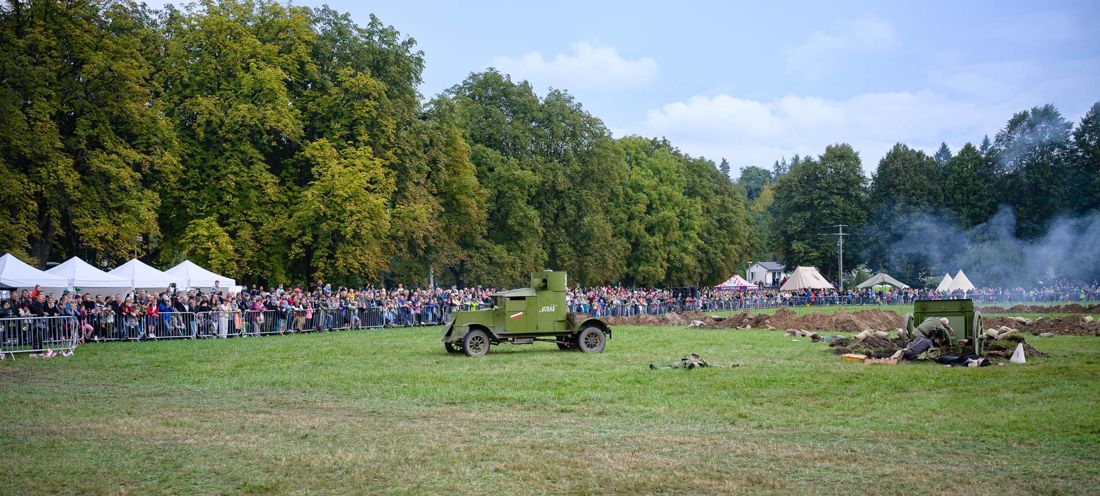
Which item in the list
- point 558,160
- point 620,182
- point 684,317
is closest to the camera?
point 684,317

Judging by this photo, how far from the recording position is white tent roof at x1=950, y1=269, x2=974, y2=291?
205 feet

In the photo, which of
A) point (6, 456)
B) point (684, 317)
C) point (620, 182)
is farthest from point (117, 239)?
point (620, 182)

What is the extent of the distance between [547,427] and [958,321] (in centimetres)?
1367

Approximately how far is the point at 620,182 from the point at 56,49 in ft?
142

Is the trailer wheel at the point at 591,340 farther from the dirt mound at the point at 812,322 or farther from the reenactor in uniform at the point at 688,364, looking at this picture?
the dirt mound at the point at 812,322

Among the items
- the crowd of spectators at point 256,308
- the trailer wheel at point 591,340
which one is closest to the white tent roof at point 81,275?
the crowd of spectators at point 256,308

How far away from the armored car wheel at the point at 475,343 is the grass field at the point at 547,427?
2186 millimetres

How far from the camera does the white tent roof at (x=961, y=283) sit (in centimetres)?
6241

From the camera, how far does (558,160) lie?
62.7m

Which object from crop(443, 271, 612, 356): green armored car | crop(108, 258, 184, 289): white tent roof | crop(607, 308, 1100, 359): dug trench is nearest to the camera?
crop(607, 308, 1100, 359): dug trench

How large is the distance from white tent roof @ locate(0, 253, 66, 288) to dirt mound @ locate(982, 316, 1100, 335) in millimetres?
33150

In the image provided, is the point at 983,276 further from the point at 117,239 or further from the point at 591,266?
the point at 117,239

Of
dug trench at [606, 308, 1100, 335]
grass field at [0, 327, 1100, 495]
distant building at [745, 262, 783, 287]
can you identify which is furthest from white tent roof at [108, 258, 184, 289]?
distant building at [745, 262, 783, 287]

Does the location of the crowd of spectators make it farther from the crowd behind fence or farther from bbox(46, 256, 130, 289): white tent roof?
bbox(46, 256, 130, 289): white tent roof
